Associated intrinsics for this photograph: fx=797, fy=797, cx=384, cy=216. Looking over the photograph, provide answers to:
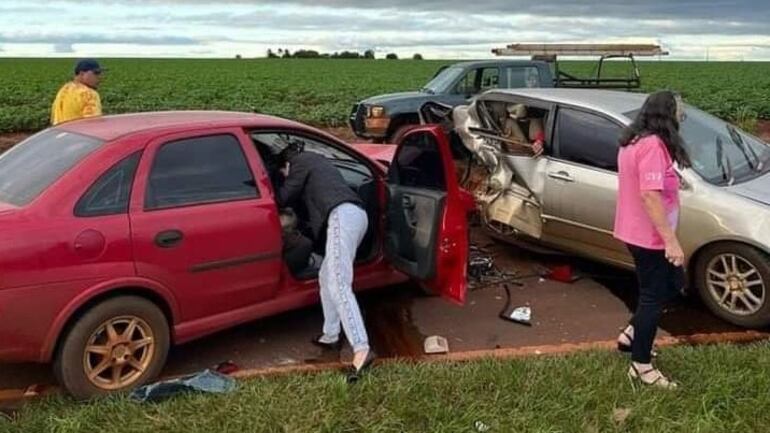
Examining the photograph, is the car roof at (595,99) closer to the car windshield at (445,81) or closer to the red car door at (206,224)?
the red car door at (206,224)

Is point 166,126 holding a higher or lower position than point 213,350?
higher

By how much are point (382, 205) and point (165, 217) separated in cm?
169

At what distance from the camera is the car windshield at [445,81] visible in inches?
545

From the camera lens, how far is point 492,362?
464cm

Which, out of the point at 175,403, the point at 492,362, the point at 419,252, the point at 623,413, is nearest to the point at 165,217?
the point at 175,403

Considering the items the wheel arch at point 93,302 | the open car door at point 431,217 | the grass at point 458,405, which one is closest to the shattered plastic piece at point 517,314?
the open car door at point 431,217

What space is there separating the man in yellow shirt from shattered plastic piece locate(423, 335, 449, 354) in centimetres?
396

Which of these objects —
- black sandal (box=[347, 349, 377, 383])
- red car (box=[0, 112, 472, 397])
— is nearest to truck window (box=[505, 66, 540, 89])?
red car (box=[0, 112, 472, 397])

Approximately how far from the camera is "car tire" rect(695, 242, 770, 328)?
552 centimetres

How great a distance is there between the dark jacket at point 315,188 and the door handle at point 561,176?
236 centimetres

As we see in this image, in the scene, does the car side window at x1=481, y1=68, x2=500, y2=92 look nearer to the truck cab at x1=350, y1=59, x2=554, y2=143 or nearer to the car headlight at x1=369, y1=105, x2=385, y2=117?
the truck cab at x1=350, y1=59, x2=554, y2=143

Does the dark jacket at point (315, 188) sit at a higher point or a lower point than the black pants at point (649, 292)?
higher

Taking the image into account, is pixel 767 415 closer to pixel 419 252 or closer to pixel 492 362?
pixel 492 362

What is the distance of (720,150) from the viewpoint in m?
6.38
